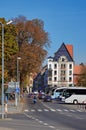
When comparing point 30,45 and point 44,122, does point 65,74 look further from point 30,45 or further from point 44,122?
point 44,122

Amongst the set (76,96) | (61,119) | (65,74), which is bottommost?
(61,119)

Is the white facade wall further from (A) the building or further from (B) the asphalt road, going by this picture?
(B) the asphalt road

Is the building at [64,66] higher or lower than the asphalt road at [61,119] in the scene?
higher

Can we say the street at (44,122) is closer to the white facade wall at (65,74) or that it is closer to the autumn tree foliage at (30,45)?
the autumn tree foliage at (30,45)

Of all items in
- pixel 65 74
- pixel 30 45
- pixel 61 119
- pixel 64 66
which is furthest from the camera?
pixel 65 74

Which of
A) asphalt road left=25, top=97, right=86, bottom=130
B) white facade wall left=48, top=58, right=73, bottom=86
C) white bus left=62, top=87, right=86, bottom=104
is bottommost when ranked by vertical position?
asphalt road left=25, top=97, right=86, bottom=130

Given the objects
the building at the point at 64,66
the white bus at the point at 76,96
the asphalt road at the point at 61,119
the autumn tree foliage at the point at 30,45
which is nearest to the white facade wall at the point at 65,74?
the building at the point at 64,66

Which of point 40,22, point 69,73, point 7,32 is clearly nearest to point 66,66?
point 69,73

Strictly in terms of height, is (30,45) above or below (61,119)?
above

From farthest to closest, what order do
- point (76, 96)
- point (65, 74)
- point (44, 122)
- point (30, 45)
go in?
point (65, 74) → point (30, 45) → point (76, 96) → point (44, 122)

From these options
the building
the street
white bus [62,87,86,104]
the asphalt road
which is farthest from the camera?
the building

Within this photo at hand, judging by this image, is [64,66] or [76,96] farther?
[64,66]

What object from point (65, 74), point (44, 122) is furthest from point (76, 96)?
point (65, 74)

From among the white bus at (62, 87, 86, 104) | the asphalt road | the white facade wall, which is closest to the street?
the asphalt road
